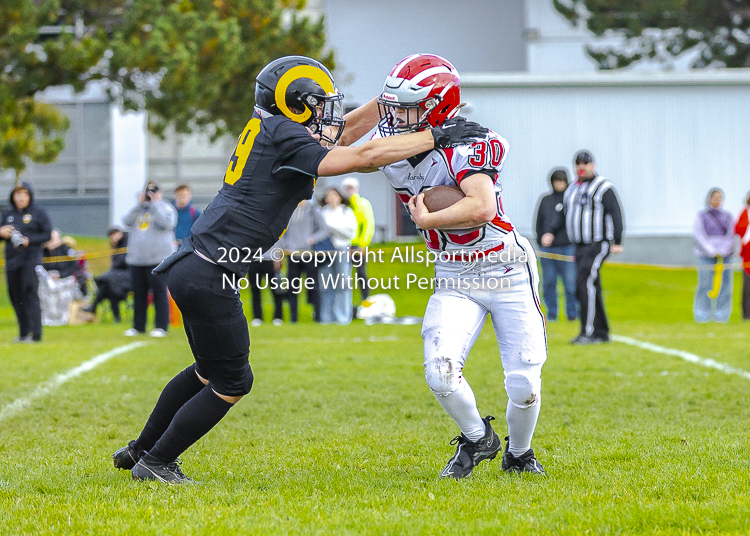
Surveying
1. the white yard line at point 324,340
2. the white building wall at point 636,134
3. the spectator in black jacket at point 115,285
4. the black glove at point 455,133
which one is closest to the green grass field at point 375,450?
the white yard line at point 324,340

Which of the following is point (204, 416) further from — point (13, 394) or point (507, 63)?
point (507, 63)

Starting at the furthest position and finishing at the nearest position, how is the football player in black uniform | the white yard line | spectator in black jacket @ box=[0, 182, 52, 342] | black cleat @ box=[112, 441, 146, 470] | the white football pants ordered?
spectator in black jacket @ box=[0, 182, 52, 342], the white yard line, black cleat @ box=[112, 441, 146, 470], the white football pants, the football player in black uniform

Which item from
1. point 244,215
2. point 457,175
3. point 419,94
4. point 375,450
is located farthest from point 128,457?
point 419,94

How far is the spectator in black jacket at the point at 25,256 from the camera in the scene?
36.4ft

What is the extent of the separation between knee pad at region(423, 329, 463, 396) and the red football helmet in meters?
0.92

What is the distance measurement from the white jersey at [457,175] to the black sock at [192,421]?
3.88 ft

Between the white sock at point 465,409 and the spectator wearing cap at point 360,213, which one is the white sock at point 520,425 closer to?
the white sock at point 465,409

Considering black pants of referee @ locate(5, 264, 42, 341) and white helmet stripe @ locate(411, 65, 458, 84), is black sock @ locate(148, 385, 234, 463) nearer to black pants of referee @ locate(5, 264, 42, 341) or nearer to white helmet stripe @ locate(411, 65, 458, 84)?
white helmet stripe @ locate(411, 65, 458, 84)

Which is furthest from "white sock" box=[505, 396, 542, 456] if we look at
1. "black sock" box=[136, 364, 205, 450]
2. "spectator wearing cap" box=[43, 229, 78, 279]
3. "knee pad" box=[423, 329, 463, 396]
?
"spectator wearing cap" box=[43, 229, 78, 279]

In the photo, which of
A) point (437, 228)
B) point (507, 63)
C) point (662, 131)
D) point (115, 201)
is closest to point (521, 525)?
Answer: point (437, 228)

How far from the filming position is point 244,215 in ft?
12.5

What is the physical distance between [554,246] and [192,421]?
984 centimetres

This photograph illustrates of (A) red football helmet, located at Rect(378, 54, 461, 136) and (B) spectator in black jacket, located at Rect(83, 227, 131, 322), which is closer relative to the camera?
(A) red football helmet, located at Rect(378, 54, 461, 136)

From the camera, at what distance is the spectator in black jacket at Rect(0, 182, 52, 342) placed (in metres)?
11.1
